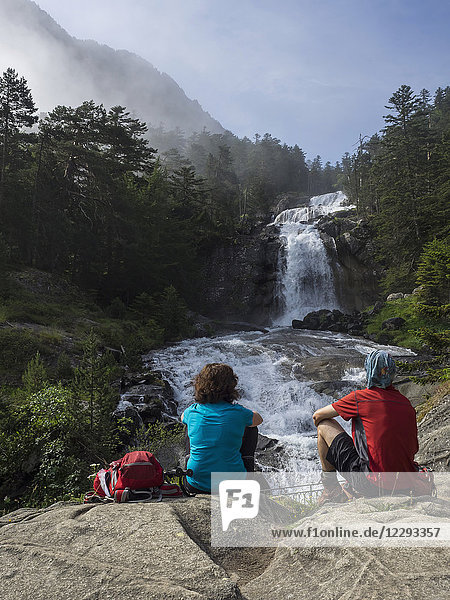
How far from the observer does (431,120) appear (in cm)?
6738

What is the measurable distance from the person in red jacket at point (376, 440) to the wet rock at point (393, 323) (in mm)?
21126

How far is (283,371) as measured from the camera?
1611cm

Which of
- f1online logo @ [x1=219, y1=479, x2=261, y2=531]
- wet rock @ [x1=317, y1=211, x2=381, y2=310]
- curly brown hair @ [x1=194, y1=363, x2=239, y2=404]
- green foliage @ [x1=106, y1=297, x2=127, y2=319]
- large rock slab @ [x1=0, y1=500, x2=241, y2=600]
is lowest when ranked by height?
f1online logo @ [x1=219, y1=479, x2=261, y2=531]

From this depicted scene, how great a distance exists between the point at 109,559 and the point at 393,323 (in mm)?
23664

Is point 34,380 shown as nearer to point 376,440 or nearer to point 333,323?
point 376,440

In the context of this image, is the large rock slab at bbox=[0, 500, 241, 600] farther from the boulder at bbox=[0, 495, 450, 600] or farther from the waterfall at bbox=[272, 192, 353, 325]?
the waterfall at bbox=[272, 192, 353, 325]

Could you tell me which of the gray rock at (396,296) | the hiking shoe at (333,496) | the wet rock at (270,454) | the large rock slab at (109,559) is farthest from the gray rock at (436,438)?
the gray rock at (396,296)

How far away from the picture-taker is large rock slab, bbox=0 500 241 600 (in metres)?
2.05

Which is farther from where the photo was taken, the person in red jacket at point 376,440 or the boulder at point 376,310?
the boulder at point 376,310

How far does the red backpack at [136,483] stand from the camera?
3660 millimetres

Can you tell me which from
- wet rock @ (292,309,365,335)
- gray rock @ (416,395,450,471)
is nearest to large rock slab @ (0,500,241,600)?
gray rock @ (416,395,450,471)

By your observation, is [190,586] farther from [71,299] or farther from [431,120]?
[431,120]

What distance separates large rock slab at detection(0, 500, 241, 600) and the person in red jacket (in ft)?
5.87

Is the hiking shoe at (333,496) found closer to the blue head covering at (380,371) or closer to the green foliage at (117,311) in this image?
the blue head covering at (380,371)
